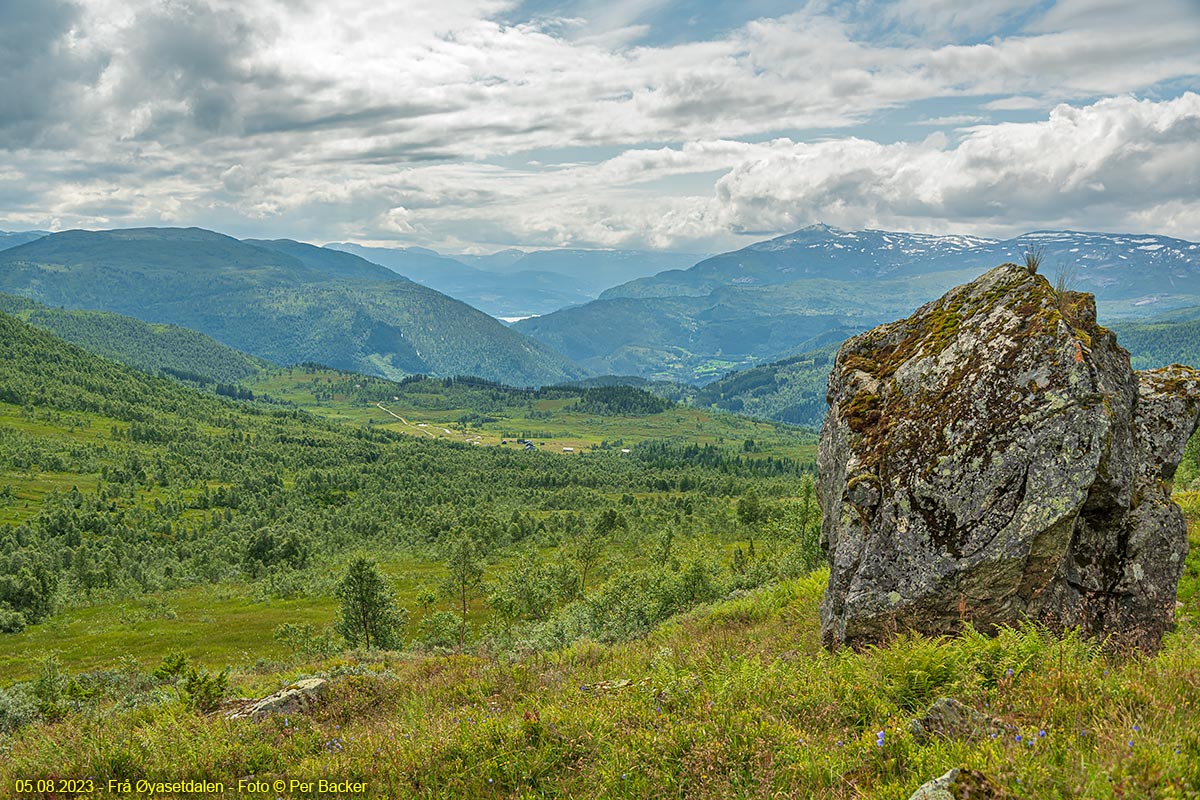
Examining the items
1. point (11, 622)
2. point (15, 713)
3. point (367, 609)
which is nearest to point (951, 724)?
point (15, 713)

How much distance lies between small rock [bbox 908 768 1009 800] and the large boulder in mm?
6647

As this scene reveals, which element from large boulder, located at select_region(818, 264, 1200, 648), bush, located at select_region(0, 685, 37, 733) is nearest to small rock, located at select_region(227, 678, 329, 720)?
large boulder, located at select_region(818, 264, 1200, 648)

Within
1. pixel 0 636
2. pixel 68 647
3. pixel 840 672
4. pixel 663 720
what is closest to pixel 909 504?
pixel 840 672

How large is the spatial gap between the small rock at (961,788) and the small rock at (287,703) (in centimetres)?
1116

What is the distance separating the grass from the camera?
6449 mm

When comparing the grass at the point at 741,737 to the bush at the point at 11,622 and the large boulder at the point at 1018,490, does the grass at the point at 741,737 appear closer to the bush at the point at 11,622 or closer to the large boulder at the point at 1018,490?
the large boulder at the point at 1018,490

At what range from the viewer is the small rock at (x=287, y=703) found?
40.9 ft

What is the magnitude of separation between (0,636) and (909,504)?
112m

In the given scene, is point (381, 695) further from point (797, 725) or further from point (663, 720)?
point (797, 725)

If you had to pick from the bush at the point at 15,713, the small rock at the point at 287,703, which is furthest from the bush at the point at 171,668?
the small rock at the point at 287,703

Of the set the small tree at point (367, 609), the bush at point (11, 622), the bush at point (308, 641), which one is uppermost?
the small tree at point (367, 609)

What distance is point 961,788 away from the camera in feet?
19.6

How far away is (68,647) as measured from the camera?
78.5 m

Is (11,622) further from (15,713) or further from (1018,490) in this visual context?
(1018,490)
